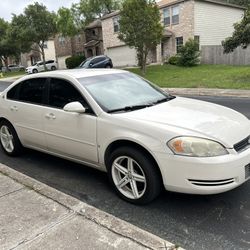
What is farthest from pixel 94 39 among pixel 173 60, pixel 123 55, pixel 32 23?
pixel 173 60

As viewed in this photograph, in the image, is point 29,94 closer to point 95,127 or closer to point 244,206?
point 95,127

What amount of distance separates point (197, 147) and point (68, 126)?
5.99 feet

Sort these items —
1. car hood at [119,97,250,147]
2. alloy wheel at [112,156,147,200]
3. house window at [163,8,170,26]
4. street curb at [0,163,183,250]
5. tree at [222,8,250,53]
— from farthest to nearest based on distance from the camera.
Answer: house window at [163,8,170,26]
tree at [222,8,250,53]
alloy wheel at [112,156,147,200]
car hood at [119,97,250,147]
street curb at [0,163,183,250]

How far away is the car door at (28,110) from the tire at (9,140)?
0.16 metres

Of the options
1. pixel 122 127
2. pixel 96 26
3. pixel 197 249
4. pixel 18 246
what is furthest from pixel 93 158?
pixel 96 26

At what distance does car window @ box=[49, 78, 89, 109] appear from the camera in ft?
14.2

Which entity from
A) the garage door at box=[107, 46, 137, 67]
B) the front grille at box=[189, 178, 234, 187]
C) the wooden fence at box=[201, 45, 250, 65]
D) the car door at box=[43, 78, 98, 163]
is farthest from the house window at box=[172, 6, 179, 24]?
the front grille at box=[189, 178, 234, 187]

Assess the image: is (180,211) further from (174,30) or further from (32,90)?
(174,30)

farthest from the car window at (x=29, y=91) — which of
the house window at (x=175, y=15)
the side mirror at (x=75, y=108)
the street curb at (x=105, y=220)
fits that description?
the house window at (x=175, y=15)

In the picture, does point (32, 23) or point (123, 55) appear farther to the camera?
point (32, 23)

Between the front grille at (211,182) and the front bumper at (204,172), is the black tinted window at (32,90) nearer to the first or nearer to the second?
the front bumper at (204,172)

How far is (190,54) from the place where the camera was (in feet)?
85.7

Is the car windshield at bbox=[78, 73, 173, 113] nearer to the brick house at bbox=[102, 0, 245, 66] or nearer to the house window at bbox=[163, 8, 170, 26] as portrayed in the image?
the brick house at bbox=[102, 0, 245, 66]

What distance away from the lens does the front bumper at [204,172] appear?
125 inches
